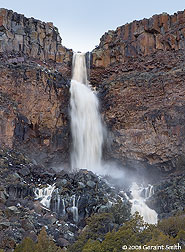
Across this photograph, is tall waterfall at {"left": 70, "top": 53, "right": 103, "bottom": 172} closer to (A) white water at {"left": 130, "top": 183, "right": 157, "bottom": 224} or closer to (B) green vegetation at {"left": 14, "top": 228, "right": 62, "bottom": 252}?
(A) white water at {"left": 130, "top": 183, "right": 157, "bottom": 224}

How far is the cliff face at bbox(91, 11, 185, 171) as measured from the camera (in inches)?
1487

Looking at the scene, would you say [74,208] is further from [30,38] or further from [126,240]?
[30,38]

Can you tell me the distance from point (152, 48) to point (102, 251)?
107 ft

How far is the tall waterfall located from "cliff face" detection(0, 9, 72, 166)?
45.6 inches

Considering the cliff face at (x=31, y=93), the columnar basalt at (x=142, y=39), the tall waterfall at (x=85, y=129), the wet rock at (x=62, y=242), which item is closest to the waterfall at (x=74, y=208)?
the wet rock at (x=62, y=242)

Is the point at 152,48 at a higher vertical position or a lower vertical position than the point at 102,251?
higher

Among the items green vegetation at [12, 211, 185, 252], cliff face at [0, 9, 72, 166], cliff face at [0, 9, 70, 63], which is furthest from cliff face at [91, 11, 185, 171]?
green vegetation at [12, 211, 185, 252]

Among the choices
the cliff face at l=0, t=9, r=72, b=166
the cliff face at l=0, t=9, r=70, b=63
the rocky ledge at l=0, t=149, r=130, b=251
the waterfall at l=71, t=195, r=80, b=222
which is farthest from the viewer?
the cliff face at l=0, t=9, r=70, b=63

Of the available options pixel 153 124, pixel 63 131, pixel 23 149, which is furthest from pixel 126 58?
pixel 23 149

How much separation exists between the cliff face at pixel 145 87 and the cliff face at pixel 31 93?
6609 millimetres

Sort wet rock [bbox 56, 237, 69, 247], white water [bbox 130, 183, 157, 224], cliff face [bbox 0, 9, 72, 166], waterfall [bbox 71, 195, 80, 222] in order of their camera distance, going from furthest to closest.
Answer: cliff face [bbox 0, 9, 72, 166]
white water [bbox 130, 183, 157, 224]
waterfall [bbox 71, 195, 80, 222]
wet rock [bbox 56, 237, 69, 247]

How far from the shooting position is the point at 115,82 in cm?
4228

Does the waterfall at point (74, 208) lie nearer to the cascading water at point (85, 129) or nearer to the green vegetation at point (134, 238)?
the green vegetation at point (134, 238)

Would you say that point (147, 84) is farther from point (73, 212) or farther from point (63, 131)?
point (73, 212)
